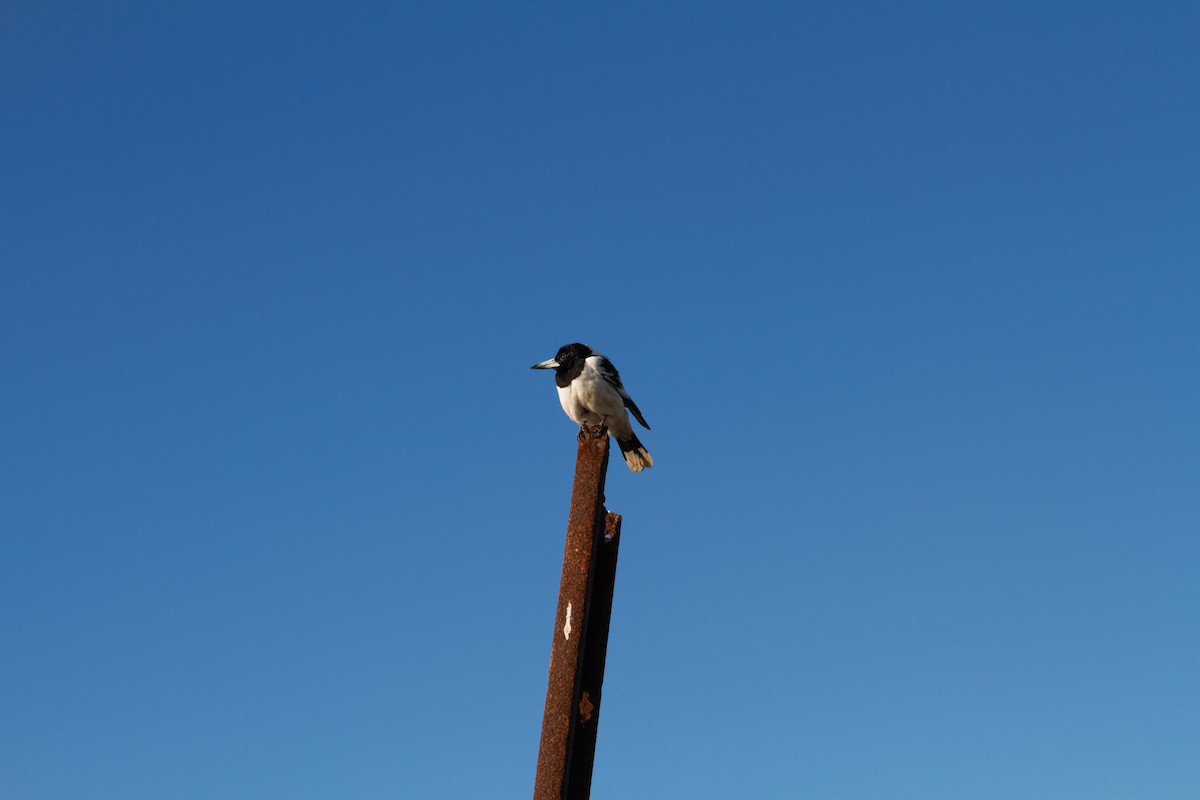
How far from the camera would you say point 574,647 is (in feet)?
15.8

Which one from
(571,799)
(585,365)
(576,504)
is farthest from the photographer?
(585,365)

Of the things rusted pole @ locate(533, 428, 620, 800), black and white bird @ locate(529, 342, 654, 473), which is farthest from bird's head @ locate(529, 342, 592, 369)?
rusted pole @ locate(533, 428, 620, 800)

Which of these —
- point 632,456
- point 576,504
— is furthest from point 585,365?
point 576,504

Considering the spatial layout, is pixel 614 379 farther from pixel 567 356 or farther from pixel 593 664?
pixel 593 664

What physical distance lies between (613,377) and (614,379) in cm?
2

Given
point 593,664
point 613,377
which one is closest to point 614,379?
point 613,377

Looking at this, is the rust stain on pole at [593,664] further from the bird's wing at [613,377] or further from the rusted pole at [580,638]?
the bird's wing at [613,377]

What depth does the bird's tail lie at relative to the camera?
12.9 metres

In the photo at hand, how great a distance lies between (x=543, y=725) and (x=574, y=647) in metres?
0.31

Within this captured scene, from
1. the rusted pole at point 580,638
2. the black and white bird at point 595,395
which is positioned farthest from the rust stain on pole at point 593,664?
the black and white bird at point 595,395

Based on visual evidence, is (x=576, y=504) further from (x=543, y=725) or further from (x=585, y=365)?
(x=585, y=365)

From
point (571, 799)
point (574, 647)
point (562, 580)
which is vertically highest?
point (562, 580)

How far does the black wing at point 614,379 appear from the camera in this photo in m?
12.4

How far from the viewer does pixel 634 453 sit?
13.0m
